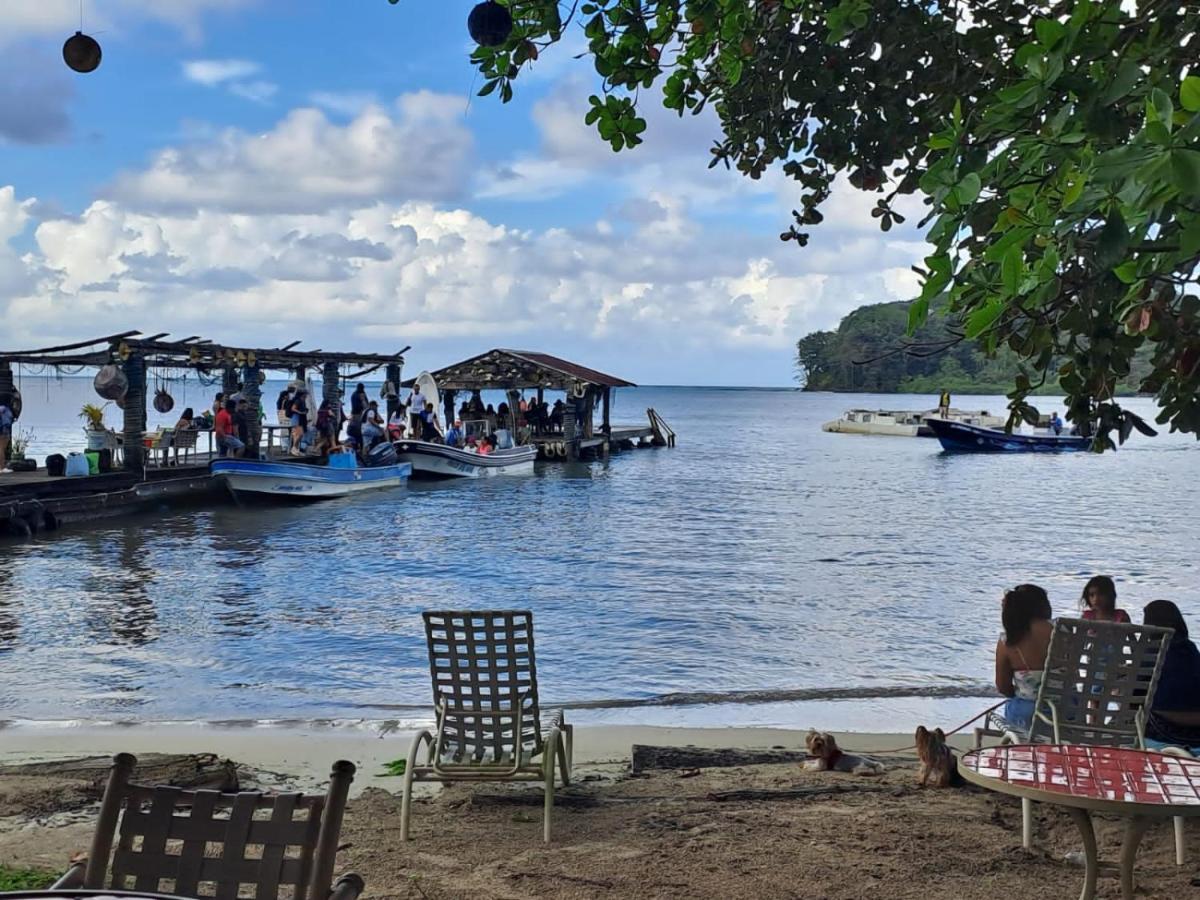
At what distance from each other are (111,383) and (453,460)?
13.0 m

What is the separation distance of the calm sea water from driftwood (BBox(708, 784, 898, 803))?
11.6 ft

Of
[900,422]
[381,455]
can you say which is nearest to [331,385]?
[381,455]

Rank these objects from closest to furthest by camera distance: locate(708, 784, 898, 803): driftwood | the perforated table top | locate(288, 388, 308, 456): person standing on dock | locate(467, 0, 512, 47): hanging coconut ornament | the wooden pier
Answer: the perforated table top → locate(467, 0, 512, 47): hanging coconut ornament → locate(708, 784, 898, 803): driftwood → the wooden pier → locate(288, 388, 308, 456): person standing on dock

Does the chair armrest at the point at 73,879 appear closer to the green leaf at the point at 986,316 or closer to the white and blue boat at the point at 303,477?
the green leaf at the point at 986,316

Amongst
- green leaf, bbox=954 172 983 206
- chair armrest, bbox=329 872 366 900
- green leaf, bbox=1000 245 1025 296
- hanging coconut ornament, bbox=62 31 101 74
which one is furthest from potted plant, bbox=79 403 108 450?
green leaf, bbox=1000 245 1025 296

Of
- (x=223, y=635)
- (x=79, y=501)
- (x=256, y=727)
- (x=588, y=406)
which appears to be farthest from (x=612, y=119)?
(x=588, y=406)

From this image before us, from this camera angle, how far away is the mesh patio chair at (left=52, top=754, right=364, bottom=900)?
2752 millimetres

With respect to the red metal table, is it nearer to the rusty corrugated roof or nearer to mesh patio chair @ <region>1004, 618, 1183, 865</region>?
mesh patio chair @ <region>1004, 618, 1183, 865</region>

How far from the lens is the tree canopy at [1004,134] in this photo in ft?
7.89

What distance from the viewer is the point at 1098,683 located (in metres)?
5.44

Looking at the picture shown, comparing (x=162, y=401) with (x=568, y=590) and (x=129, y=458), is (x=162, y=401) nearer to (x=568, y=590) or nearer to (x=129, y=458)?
(x=129, y=458)

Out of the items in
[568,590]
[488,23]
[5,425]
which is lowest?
[568,590]

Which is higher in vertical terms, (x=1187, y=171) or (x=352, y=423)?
(x=1187, y=171)

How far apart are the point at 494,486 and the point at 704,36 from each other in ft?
101
